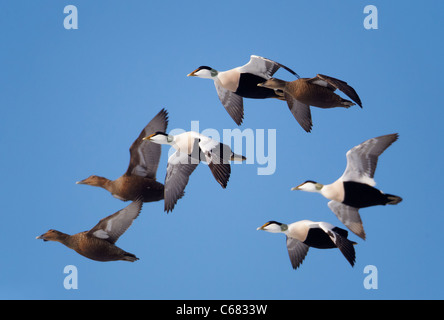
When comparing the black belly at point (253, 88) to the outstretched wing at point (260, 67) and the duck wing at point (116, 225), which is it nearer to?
the outstretched wing at point (260, 67)

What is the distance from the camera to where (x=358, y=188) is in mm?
6902

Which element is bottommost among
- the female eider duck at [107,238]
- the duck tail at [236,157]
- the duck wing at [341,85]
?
the female eider duck at [107,238]

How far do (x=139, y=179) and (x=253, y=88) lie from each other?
151 centimetres

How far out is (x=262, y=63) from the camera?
7504mm

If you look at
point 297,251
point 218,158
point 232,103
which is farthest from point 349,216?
point 232,103

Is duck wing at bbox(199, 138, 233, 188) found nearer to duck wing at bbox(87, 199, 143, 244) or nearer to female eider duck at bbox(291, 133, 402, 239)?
duck wing at bbox(87, 199, 143, 244)

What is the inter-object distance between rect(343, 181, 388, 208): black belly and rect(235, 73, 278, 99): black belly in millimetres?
1308

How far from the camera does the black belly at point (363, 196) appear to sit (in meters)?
6.85

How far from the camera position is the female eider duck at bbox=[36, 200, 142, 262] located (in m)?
7.12

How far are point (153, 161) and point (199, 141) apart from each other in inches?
31.5

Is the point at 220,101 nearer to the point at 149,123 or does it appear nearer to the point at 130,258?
the point at 149,123

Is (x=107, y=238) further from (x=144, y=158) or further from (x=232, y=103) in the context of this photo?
(x=232, y=103)

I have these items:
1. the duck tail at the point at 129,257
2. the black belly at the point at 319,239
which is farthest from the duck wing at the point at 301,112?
the duck tail at the point at 129,257

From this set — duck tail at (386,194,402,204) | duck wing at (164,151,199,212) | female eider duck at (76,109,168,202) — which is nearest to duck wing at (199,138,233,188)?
duck wing at (164,151,199,212)
